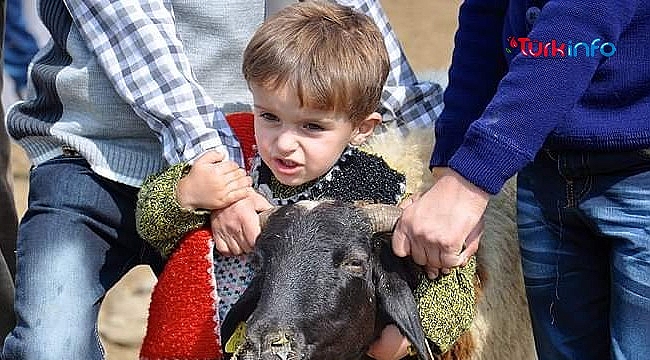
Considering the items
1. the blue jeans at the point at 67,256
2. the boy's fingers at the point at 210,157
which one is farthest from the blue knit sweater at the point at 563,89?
the blue jeans at the point at 67,256

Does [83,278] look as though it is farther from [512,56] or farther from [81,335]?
[512,56]

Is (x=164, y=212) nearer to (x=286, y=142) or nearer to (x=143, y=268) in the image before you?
(x=286, y=142)

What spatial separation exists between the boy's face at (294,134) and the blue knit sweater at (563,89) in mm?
355

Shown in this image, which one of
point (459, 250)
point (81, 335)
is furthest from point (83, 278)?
point (459, 250)

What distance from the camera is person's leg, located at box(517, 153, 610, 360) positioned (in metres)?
2.38

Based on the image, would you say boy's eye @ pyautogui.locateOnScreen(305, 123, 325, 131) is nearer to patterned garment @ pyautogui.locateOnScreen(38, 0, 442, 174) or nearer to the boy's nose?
the boy's nose

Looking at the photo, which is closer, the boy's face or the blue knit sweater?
the blue knit sweater

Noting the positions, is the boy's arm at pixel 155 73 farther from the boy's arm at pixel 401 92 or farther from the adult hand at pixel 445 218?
the adult hand at pixel 445 218

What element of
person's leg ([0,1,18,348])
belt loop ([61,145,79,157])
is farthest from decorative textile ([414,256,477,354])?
person's leg ([0,1,18,348])

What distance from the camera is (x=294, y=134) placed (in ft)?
8.02

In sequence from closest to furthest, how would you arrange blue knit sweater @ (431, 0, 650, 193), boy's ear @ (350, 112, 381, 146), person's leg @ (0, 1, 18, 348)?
blue knit sweater @ (431, 0, 650, 193), boy's ear @ (350, 112, 381, 146), person's leg @ (0, 1, 18, 348)

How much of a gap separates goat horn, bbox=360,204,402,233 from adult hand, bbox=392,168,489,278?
0.17m

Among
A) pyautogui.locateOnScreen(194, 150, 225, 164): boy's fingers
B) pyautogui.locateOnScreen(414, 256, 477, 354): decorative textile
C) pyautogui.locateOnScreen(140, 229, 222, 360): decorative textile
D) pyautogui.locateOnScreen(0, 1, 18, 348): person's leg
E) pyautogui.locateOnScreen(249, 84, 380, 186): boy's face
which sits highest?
pyautogui.locateOnScreen(249, 84, 380, 186): boy's face

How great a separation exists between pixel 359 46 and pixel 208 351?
2.52 ft
